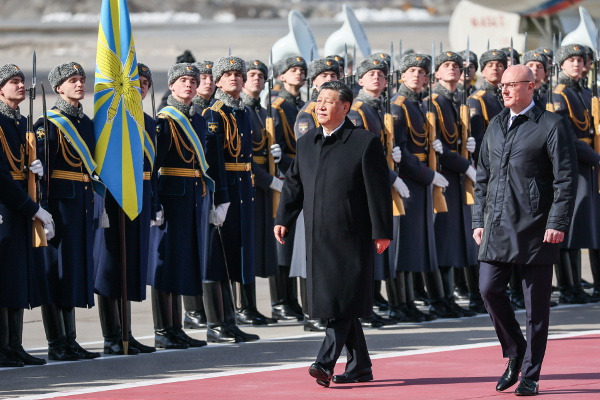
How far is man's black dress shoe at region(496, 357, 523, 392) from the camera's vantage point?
820 cm

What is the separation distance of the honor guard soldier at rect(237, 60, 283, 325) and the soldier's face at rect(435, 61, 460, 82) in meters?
1.45

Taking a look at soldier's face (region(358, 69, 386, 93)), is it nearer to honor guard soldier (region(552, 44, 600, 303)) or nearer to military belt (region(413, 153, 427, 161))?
military belt (region(413, 153, 427, 161))

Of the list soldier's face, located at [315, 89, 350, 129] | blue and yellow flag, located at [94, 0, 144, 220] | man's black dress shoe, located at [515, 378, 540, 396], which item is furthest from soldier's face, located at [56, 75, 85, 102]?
man's black dress shoe, located at [515, 378, 540, 396]

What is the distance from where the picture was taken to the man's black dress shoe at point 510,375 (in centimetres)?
820

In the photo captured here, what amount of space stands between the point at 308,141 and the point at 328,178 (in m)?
0.30

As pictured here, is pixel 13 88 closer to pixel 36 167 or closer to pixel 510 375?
pixel 36 167

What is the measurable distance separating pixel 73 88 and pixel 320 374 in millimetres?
2549

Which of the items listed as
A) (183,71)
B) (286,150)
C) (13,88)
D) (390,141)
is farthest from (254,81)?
(13,88)

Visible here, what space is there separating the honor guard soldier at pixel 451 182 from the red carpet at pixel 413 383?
8.05 ft

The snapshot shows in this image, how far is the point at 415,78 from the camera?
11555mm

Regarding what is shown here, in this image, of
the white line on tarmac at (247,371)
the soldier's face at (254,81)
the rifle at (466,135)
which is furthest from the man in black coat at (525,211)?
the rifle at (466,135)

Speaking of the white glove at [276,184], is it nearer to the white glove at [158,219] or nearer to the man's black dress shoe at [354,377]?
the white glove at [158,219]

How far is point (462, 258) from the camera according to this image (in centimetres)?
1207

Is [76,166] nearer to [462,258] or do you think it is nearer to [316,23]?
[462,258]
